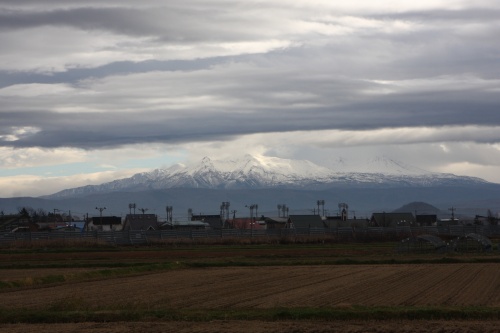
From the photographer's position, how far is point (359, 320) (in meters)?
25.7

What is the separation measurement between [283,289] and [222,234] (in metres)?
73.7

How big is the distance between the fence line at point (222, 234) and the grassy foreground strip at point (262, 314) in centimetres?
7578

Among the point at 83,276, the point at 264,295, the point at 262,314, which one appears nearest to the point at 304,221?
the point at 83,276

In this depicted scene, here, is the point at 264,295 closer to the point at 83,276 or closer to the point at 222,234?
the point at 83,276

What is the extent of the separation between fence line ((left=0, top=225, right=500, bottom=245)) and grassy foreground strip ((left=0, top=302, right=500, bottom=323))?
75.8 m

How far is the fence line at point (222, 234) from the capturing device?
10475cm

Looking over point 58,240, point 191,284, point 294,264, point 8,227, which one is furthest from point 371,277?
point 8,227

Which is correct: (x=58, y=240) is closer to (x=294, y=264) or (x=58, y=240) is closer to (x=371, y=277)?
(x=294, y=264)

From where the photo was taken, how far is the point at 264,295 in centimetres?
3338

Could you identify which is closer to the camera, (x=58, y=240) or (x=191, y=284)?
(x=191, y=284)

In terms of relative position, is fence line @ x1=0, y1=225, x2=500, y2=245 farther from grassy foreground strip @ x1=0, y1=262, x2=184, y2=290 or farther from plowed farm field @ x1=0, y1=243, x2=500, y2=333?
plowed farm field @ x1=0, y1=243, x2=500, y2=333

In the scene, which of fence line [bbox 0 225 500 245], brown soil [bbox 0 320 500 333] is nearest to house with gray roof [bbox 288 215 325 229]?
fence line [bbox 0 225 500 245]

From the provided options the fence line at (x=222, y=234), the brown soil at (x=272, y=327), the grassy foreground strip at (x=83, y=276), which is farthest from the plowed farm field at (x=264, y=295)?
the fence line at (x=222, y=234)

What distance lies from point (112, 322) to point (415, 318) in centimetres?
973
